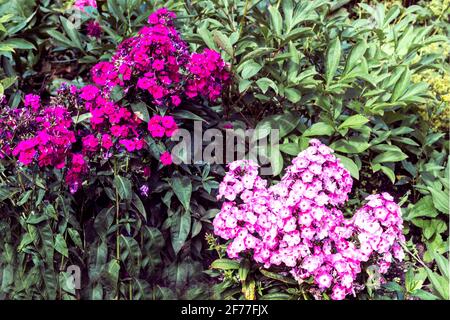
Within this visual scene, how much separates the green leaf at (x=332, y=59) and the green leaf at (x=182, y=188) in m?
1.00

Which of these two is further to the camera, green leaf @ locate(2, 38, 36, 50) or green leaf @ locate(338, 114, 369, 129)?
green leaf @ locate(2, 38, 36, 50)

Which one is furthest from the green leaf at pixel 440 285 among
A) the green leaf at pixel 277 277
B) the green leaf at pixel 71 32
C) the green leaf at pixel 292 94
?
the green leaf at pixel 71 32

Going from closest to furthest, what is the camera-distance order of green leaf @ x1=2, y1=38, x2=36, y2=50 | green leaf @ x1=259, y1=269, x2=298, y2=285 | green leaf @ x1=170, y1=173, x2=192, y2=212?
green leaf @ x1=259, y1=269, x2=298, y2=285 → green leaf @ x1=170, y1=173, x2=192, y2=212 → green leaf @ x1=2, y1=38, x2=36, y2=50

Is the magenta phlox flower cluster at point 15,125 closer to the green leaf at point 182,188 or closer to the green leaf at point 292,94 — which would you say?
the green leaf at point 182,188

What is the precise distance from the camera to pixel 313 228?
2568 mm

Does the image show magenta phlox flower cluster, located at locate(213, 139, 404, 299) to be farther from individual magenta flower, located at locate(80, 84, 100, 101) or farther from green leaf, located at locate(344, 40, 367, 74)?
green leaf, located at locate(344, 40, 367, 74)

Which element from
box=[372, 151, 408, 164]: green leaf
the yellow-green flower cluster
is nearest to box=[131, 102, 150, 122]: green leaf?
box=[372, 151, 408, 164]: green leaf

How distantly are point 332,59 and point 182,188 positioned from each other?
1160 millimetres

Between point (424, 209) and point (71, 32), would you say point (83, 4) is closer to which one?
point (71, 32)

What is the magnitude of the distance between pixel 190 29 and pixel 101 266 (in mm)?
1498

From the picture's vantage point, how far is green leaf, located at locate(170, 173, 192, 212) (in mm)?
2871

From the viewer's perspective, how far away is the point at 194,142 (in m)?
2.99

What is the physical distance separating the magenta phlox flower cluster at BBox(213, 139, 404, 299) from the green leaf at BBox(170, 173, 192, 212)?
25 centimetres

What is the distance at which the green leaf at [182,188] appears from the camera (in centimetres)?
287
